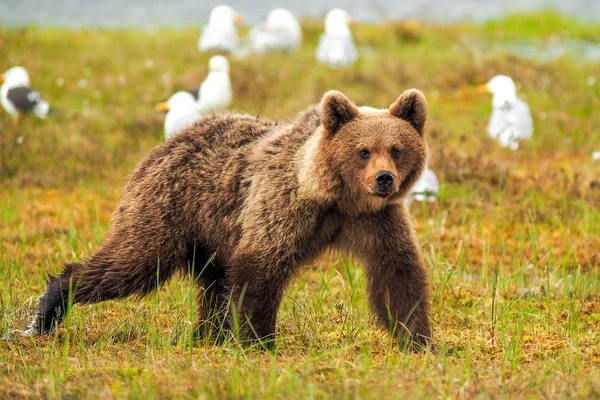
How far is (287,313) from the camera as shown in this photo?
5715 mm

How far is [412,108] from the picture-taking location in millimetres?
5090

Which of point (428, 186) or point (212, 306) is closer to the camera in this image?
point (212, 306)

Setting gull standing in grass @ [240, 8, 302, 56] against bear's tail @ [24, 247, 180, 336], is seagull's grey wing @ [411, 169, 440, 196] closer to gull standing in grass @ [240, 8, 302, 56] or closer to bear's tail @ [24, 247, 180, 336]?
bear's tail @ [24, 247, 180, 336]

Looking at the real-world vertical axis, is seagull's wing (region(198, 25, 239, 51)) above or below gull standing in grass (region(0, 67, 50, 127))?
above

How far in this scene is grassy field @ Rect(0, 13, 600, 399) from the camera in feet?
14.1

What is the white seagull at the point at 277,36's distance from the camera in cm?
1337

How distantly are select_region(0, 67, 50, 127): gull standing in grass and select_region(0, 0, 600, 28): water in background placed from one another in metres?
3.40

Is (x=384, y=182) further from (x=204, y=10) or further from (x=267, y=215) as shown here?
(x=204, y=10)

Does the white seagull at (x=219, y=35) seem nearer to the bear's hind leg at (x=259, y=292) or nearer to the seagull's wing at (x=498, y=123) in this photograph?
the seagull's wing at (x=498, y=123)

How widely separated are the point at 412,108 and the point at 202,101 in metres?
4.85

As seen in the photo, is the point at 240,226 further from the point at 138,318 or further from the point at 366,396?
the point at 366,396

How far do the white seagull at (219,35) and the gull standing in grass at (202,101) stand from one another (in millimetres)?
2692

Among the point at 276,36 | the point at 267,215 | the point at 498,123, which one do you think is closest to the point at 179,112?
the point at 498,123

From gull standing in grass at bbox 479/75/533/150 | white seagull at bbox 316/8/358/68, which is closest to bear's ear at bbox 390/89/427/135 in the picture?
gull standing in grass at bbox 479/75/533/150
